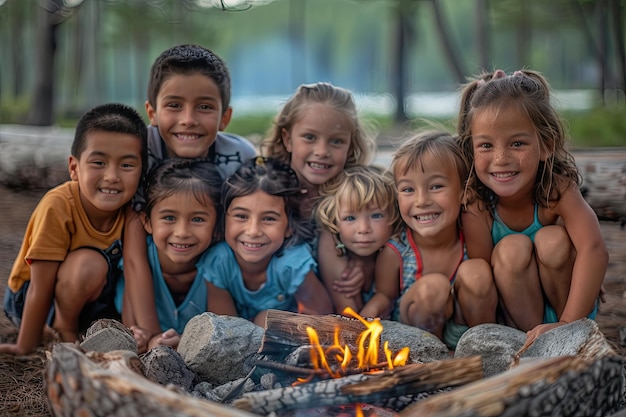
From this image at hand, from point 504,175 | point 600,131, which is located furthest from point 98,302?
point 600,131

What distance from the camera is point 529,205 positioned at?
379 centimetres

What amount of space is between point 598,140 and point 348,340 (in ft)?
33.3

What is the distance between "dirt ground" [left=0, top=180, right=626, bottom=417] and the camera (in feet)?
Result: 10.7

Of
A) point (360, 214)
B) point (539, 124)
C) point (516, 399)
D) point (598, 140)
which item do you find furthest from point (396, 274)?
point (598, 140)

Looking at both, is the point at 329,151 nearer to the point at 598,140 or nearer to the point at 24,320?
the point at 24,320

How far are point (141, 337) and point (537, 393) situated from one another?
2264 mm

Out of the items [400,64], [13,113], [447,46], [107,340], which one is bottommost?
[107,340]

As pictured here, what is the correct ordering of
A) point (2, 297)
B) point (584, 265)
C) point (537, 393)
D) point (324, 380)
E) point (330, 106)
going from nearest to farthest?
point (537, 393) < point (324, 380) < point (584, 265) < point (330, 106) < point (2, 297)

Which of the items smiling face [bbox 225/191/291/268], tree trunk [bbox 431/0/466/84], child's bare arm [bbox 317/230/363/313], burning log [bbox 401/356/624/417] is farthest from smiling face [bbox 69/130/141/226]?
tree trunk [bbox 431/0/466/84]

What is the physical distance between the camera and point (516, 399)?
82.7 inches

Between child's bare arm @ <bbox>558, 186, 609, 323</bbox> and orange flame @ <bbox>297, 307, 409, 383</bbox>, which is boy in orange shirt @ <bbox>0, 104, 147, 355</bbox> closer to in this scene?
orange flame @ <bbox>297, 307, 409, 383</bbox>

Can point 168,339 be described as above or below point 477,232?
below

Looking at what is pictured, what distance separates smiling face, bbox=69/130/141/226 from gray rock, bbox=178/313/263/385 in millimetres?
→ 917

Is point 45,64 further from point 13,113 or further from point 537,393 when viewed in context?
point 537,393
